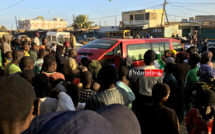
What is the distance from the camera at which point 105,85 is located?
2.18 meters

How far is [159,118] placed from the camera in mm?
2285

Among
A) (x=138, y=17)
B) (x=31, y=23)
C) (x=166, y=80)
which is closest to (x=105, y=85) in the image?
(x=166, y=80)

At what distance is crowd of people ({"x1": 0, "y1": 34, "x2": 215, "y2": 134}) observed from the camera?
2.58 feet

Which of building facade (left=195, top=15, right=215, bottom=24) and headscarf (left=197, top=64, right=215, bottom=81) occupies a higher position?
building facade (left=195, top=15, right=215, bottom=24)

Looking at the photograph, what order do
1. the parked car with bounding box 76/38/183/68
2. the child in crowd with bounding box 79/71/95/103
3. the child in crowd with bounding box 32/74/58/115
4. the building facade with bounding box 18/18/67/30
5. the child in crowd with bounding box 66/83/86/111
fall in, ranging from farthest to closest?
1. the building facade with bounding box 18/18/67/30
2. the parked car with bounding box 76/38/183/68
3. the child in crowd with bounding box 79/71/95/103
4. the child in crowd with bounding box 66/83/86/111
5. the child in crowd with bounding box 32/74/58/115

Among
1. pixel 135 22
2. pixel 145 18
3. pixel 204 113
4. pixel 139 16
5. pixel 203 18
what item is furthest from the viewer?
pixel 203 18

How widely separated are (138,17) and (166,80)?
3865 centimetres

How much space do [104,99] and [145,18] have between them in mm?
39298

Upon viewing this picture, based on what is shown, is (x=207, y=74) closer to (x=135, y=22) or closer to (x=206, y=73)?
(x=206, y=73)

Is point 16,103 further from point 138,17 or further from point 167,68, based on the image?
point 138,17

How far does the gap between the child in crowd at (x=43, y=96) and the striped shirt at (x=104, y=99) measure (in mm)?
509

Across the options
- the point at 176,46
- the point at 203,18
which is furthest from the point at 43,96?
the point at 203,18

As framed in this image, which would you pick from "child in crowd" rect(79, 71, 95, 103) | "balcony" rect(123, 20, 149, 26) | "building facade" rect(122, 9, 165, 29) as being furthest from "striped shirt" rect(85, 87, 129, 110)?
"balcony" rect(123, 20, 149, 26)

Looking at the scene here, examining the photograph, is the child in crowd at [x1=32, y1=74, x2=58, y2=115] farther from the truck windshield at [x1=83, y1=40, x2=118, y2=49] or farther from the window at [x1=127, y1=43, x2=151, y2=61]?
the window at [x1=127, y1=43, x2=151, y2=61]
